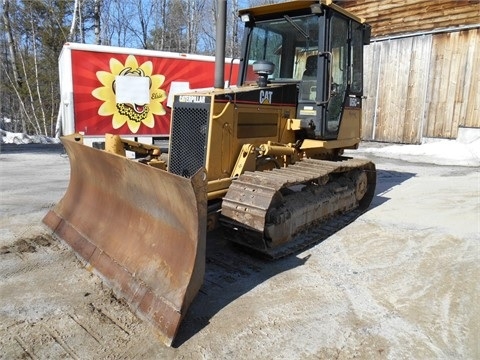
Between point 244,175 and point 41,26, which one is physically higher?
point 41,26

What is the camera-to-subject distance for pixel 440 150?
12.5 metres

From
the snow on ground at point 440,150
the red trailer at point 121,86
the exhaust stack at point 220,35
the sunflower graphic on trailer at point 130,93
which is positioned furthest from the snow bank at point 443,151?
the exhaust stack at point 220,35

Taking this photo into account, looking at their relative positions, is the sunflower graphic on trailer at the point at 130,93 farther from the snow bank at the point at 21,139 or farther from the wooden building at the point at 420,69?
the wooden building at the point at 420,69

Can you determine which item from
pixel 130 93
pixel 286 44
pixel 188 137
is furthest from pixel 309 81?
pixel 130 93

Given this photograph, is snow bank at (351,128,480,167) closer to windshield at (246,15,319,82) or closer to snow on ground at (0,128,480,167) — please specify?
snow on ground at (0,128,480,167)

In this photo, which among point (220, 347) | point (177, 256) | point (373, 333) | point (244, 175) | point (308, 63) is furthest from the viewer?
point (308, 63)

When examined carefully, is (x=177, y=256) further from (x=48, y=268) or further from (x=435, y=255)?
(x=435, y=255)

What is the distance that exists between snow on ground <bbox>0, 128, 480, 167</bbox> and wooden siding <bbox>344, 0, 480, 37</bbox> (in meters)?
3.41

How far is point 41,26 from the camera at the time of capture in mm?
22438

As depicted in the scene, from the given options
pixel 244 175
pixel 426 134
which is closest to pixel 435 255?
pixel 244 175

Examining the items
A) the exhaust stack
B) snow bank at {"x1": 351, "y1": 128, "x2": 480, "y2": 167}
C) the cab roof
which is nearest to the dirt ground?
the exhaust stack

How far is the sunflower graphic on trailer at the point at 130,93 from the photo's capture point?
10.1 meters

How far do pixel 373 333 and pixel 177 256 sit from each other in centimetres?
161

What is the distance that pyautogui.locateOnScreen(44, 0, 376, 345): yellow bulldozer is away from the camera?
3342mm
